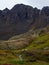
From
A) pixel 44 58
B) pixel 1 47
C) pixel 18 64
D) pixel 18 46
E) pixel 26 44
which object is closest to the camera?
pixel 18 64

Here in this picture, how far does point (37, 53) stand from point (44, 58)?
380 centimetres

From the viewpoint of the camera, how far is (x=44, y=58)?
7362cm

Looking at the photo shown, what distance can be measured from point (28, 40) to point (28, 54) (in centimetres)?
10377

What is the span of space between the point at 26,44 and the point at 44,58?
306ft

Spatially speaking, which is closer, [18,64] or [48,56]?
[18,64]

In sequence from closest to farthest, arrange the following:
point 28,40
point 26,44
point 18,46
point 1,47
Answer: point 1,47, point 18,46, point 26,44, point 28,40

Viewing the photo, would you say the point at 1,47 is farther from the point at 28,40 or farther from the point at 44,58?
the point at 44,58

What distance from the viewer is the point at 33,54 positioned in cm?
7475

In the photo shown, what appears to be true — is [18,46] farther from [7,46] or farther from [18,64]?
[18,64]

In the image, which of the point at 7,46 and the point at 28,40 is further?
the point at 28,40

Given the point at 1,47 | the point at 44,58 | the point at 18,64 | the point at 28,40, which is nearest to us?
the point at 18,64

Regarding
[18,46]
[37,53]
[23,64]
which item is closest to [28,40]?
[18,46]

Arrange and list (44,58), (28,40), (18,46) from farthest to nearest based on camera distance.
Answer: (28,40), (18,46), (44,58)

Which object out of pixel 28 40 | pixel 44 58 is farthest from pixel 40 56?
pixel 28 40
